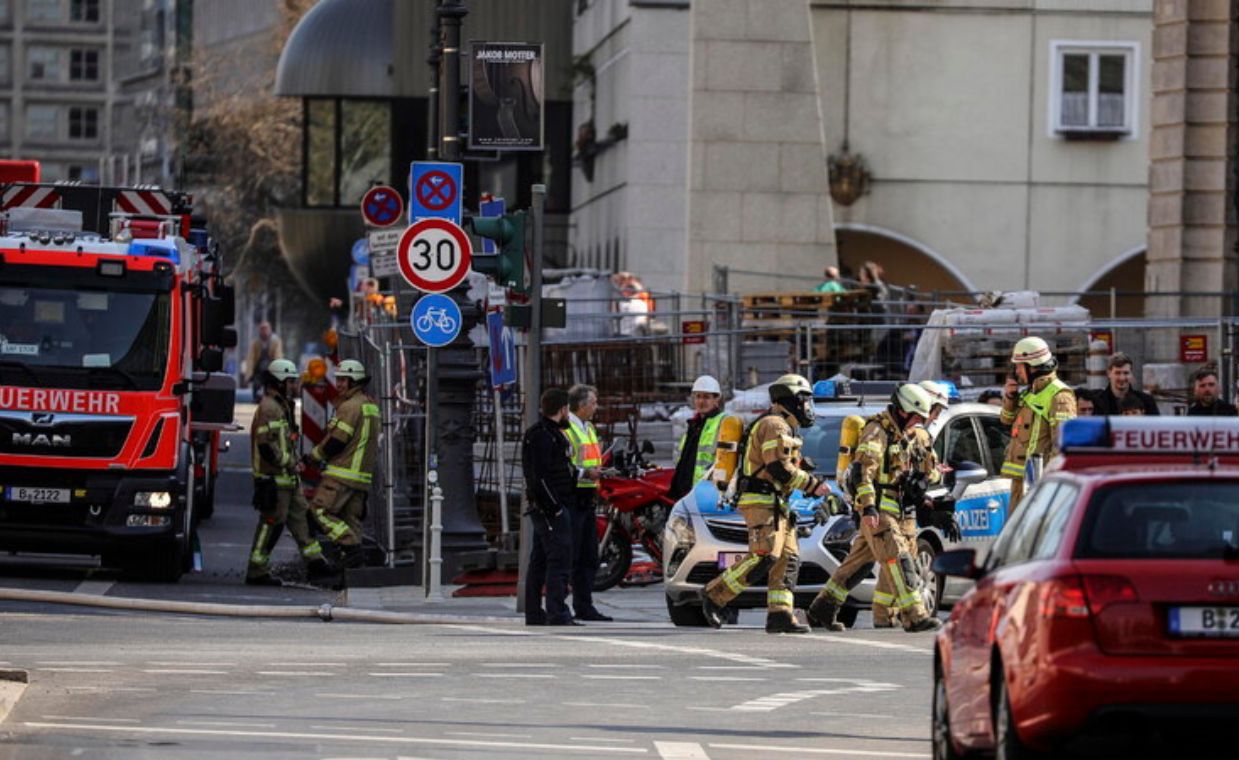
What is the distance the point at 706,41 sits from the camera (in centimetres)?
4353

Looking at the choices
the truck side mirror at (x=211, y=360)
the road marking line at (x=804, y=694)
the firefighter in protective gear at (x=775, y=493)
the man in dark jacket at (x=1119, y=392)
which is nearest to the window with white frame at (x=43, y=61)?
the truck side mirror at (x=211, y=360)

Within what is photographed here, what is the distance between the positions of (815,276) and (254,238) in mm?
35970

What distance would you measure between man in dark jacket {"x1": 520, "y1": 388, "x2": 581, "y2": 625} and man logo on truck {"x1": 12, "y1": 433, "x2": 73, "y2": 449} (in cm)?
480

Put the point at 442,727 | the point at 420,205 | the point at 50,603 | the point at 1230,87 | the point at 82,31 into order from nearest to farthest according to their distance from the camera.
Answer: the point at 442,727 → the point at 50,603 → the point at 420,205 → the point at 1230,87 → the point at 82,31

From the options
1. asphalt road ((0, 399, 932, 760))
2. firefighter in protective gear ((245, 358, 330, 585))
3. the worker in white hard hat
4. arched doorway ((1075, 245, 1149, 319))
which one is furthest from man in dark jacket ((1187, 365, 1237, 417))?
arched doorway ((1075, 245, 1149, 319))

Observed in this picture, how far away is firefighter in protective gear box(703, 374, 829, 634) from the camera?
1966 cm

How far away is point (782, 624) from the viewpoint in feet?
65.9

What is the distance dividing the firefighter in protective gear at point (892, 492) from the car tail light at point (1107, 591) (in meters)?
9.02

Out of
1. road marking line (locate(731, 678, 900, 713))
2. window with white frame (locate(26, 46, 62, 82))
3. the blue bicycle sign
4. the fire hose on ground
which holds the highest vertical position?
window with white frame (locate(26, 46, 62, 82))

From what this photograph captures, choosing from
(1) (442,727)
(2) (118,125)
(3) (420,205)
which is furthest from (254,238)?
(2) (118,125)

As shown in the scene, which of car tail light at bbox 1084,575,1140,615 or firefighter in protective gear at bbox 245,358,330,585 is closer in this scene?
car tail light at bbox 1084,575,1140,615

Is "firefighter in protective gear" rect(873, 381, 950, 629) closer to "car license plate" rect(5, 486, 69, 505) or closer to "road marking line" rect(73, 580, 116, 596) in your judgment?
"road marking line" rect(73, 580, 116, 596)

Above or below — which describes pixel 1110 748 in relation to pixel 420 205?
below

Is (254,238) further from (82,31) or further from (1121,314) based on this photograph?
(82,31)
